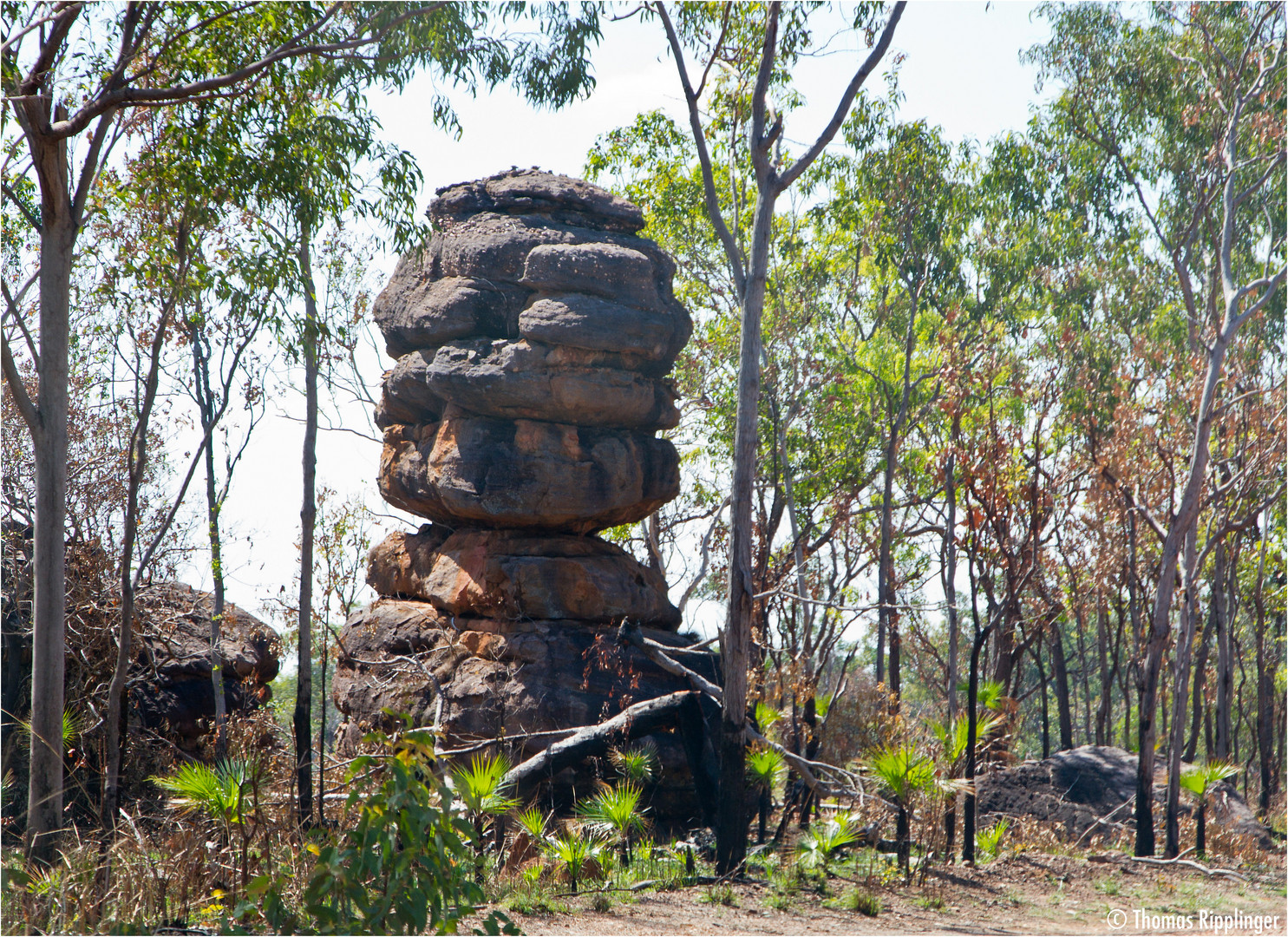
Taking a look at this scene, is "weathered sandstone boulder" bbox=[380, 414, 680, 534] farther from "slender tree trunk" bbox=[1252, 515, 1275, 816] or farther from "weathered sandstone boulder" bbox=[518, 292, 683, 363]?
"slender tree trunk" bbox=[1252, 515, 1275, 816]

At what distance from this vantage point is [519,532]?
640 inches

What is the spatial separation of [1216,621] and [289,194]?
19.3 metres

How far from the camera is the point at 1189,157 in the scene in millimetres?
19312

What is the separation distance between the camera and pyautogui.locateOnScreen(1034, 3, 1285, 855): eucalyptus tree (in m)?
14.5

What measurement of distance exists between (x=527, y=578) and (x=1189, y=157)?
1505 centimetres

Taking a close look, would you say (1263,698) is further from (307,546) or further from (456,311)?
(307,546)

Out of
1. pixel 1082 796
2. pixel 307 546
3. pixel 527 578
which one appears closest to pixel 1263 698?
pixel 1082 796

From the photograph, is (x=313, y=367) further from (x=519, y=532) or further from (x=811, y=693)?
(x=811, y=693)

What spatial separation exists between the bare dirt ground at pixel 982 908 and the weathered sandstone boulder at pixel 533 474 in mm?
7104

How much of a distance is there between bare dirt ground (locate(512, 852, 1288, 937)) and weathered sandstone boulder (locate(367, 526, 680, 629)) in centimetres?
617

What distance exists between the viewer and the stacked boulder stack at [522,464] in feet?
49.5

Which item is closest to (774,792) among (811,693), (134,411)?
(811,693)

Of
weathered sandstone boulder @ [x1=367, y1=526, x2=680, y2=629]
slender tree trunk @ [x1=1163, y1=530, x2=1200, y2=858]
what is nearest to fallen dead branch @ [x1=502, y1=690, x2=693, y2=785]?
weathered sandstone boulder @ [x1=367, y1=526, x2=680, y2=629]

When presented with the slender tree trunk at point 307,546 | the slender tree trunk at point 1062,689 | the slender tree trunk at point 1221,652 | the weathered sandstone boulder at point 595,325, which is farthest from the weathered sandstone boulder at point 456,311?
the slender tree trunk at point 1062,689
